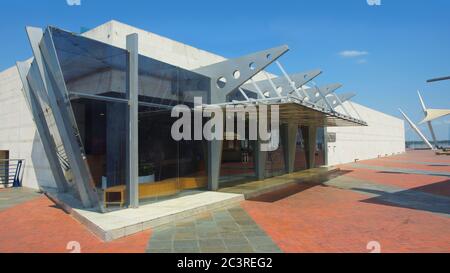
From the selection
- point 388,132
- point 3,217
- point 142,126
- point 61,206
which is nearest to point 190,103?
point 142,126

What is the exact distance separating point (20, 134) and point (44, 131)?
4.75 metres

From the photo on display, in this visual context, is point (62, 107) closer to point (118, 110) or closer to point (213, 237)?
point (118, 110)

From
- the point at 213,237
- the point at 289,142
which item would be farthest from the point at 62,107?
the point at 289,142

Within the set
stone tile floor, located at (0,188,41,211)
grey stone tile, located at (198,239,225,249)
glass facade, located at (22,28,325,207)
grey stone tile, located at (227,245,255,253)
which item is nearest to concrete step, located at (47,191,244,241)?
glass facade, located at (22,28,325,207)

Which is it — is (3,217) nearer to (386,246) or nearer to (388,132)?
(386,246)

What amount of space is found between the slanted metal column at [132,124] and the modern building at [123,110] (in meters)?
0.03

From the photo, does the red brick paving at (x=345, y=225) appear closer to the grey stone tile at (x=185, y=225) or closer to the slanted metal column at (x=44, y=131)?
the grey stone tile at (x=185, y=225)

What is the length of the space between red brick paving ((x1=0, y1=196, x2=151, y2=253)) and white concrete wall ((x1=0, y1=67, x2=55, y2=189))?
14.6 ft

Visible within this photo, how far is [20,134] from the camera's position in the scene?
15.8 m

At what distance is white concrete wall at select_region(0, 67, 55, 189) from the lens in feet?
46.4

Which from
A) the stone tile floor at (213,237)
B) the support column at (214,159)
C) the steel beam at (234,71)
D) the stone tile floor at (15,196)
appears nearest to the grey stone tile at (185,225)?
the stone tile floor at (213,237)

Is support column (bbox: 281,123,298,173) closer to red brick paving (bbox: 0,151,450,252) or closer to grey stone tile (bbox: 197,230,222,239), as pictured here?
red brick paving (bbox: 0,151,450,252)

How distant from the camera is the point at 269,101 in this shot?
10164 millimetres
